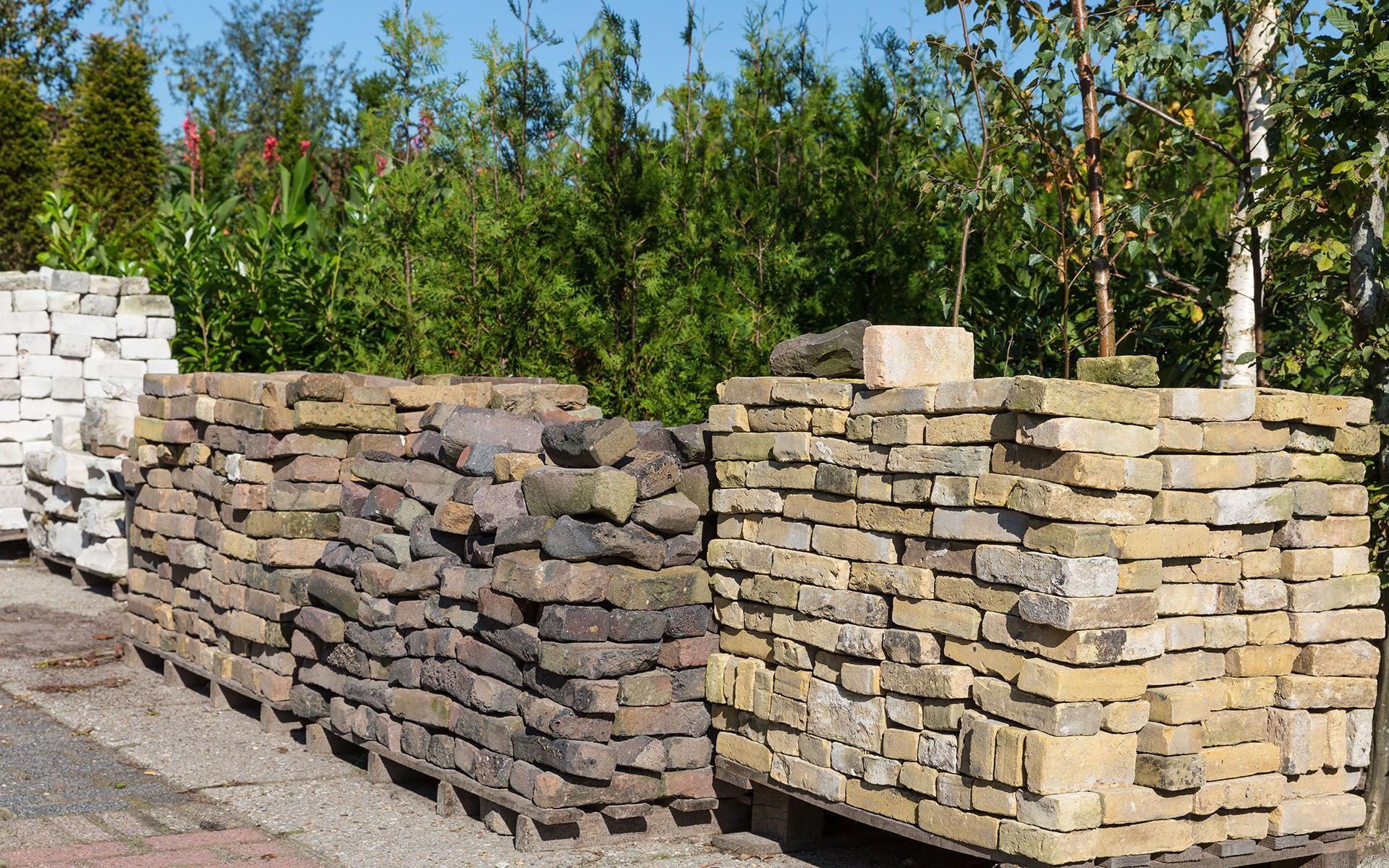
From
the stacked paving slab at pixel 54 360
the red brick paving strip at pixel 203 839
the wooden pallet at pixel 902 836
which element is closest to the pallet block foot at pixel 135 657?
the stacked paving slab at pixel 54 360

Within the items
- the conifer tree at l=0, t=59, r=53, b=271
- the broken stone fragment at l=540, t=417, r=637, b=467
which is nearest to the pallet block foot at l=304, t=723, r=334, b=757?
the broken stone fragment at l=540, t=417, r=637, b=467

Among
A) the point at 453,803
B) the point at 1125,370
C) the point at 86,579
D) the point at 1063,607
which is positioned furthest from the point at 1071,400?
the point at 86,579

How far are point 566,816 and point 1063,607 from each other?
2.07m

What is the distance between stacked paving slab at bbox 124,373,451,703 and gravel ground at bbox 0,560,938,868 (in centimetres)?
33

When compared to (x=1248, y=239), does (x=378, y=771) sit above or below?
below

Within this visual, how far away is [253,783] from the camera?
6.05 meters

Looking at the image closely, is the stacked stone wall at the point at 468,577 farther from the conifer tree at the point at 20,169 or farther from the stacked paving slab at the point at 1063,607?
the conifer tree at the point at 20,169

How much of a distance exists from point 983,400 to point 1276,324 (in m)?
2.85

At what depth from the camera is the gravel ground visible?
517cm

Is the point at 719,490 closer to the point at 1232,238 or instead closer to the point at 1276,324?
the point at 1232,238

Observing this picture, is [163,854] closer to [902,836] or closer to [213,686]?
[213,686]

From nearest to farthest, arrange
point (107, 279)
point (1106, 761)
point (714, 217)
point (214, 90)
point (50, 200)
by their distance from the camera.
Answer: point (1106, 761) → point (714, 217) → point (107, 279) → point (50, 200) → point (214, 90)

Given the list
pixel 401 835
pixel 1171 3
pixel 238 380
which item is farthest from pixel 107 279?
pixel 1171 3

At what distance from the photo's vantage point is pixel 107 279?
Answer: 1173 centimetres
